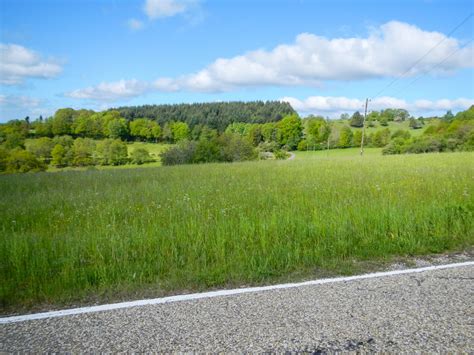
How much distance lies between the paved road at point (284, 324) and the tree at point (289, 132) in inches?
3109

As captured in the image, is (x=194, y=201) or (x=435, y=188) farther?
(x=435, y=188)

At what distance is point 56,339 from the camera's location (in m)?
2.61

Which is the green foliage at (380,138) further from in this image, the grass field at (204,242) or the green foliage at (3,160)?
the green foliage at (3,160)

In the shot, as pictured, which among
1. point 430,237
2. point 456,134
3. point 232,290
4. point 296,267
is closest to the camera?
point 232,290

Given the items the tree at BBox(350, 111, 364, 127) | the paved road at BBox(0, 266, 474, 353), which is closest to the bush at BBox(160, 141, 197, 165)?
the paved road at BBox(0, 266, 474, 353)

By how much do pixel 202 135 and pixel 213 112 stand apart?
2372 cm

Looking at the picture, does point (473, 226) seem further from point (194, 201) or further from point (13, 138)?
point (13, 138)

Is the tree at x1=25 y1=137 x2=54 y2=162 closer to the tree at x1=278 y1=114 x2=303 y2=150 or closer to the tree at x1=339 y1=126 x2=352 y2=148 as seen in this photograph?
the tree at x1=278 y1=114 x2=303 y2=150

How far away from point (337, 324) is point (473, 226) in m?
4.39

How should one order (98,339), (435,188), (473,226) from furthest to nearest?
(435,188) < (473,226) < (98,339)

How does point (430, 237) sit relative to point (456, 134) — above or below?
below

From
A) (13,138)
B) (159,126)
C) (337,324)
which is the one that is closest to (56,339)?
(337,324)

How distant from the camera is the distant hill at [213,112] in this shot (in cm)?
8512

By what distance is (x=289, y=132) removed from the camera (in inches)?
3241
